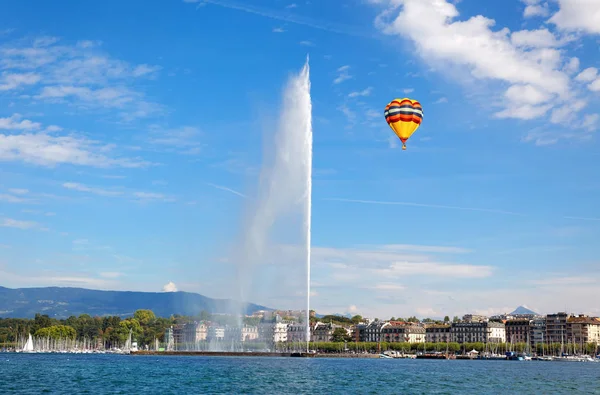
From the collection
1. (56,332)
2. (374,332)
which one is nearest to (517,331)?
(374,332)

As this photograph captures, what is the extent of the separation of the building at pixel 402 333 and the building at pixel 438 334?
1716mm

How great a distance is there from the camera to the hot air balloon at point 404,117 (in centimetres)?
5319

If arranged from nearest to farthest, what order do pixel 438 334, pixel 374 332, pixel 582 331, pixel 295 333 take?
pixel 582 331 → pixel 374 332 → pixel 438 334 → pixel 295 333

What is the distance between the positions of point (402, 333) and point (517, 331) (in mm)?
28136

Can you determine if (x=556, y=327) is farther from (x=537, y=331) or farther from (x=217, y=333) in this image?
(x=217, y=333)

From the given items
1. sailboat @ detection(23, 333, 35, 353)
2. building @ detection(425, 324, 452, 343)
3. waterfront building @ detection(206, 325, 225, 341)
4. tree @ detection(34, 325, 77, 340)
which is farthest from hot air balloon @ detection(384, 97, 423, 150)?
tree @ detection(34, 325, 77, 340)

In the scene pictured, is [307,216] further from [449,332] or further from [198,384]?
[449,332]

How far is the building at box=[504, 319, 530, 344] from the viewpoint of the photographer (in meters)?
185

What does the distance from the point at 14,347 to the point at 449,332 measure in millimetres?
110474

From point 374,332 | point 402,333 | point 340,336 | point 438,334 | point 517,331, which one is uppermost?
point 517,331

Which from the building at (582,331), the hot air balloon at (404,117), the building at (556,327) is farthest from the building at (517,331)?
the hot air balloon at (404,117)

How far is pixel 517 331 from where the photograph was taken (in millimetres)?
187000

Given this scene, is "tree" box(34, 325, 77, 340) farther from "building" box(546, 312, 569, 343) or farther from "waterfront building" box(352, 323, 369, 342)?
"building" box(546, 312, 569, 343)

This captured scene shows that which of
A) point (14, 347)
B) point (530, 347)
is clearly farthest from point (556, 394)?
point (14, 347)
